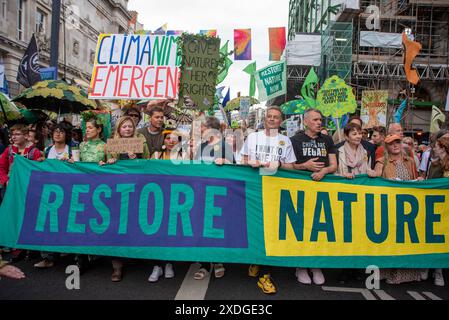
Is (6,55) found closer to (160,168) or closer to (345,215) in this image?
(160,168)

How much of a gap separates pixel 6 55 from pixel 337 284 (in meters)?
25.7

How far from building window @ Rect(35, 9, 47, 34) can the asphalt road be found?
28.9 metres

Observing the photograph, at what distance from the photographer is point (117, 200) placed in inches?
153

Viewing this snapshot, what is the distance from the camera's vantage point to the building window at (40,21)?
2742cm

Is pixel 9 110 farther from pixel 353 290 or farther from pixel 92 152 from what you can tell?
pixel 353 290

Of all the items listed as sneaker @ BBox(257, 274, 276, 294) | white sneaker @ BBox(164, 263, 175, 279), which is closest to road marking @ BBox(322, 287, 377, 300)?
sneaker @ BBox(257, 274, 276, 294)

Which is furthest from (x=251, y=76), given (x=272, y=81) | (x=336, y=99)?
(x=336, y=99)

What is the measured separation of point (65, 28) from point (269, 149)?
33.5m

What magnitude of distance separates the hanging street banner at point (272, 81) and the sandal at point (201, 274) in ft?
23.2

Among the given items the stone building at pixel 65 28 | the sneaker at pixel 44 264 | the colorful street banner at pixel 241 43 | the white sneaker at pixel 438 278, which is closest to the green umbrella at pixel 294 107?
the colorful street banner at pixel 241 43

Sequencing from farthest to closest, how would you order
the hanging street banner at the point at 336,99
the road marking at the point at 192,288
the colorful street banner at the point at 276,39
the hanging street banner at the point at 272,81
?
the colorful street banner at the point at 276,39, the hanging street banner at the point at 272,81, the hanging street banner at the point at 336,99, the road marking at the point at 192,288

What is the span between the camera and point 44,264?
13.3 ft

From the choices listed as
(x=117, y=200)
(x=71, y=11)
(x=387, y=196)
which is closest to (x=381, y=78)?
(x=387, y=196)

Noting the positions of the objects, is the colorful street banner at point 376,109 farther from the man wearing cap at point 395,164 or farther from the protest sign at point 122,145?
the protest sign at point 122,145
